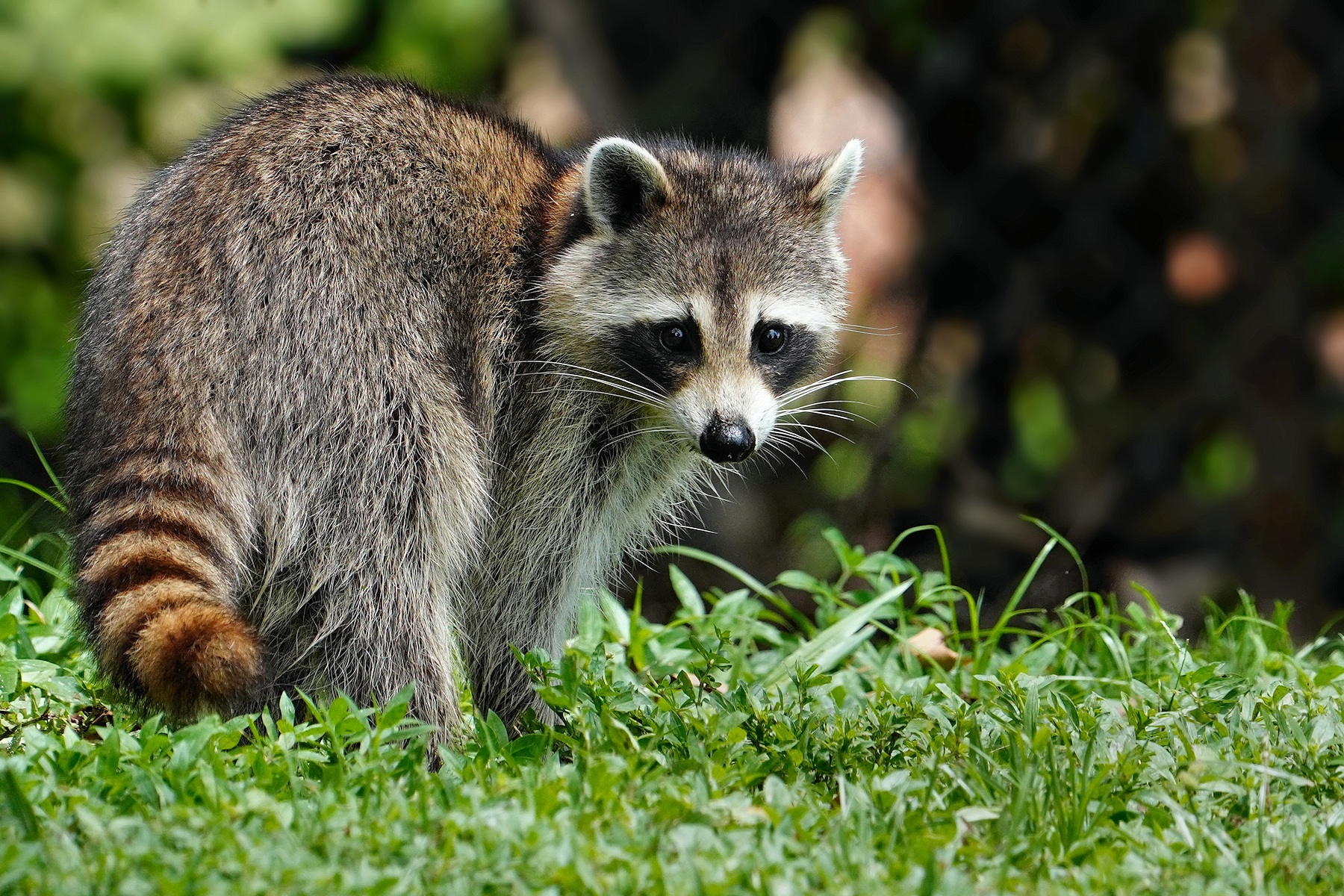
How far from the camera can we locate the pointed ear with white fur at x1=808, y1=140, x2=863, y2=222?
4770mm

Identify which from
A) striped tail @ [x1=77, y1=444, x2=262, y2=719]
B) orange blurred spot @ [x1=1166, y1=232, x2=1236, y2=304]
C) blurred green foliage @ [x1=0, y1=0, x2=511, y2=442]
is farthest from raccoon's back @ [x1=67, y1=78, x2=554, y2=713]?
orange blurred spot @ [x1=1166, y1=232, x2=1236, y2=304]

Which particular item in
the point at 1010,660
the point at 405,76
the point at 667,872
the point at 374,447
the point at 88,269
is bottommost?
the point at 1010,660

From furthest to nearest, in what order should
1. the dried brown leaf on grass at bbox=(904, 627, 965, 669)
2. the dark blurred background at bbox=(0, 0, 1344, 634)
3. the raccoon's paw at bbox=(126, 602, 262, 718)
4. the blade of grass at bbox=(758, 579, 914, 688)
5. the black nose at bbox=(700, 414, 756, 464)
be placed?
the dark blurred background at bbox=(0, 0, 1344, 634)
the dried brown leaf on grass at bbox=(904, 627, 965, 669)
the blade of grass at bbox=(758, 579, 914, 688)
the black nose at bbox=(700, 414, 756, 464)
the raccoon's paw at bbox=(126, 602, 262, 718)

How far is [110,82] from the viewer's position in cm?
623

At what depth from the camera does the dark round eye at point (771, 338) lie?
4.55 metres

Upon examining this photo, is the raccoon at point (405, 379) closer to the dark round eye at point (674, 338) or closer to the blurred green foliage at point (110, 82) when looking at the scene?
the dark round eye at point (674, 338)

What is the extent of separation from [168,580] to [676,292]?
1779 millimetres

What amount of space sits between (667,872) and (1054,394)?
15.9 feet

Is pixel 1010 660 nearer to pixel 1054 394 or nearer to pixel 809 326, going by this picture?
pixel 809 326

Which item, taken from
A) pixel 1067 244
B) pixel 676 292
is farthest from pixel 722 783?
pixel 1067 244

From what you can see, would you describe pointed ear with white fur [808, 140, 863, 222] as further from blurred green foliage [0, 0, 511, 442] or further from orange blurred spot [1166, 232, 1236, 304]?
orange blurred spot [1166, 232, 1236, 304]

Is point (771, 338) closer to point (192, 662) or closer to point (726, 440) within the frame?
point (726, 440)

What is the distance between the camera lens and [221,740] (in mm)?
3352

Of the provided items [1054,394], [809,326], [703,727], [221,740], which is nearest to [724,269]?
[809,326]
